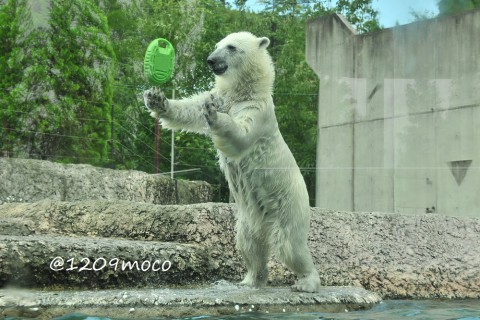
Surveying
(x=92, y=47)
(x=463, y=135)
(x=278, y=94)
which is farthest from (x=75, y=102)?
(x=463, y=135)

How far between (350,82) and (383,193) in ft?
2.30

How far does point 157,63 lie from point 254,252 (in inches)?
39.2

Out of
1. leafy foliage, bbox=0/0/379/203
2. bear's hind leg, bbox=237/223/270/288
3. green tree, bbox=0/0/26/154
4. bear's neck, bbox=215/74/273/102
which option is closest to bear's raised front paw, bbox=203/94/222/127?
bear's neck, bbox=215/74/273/102

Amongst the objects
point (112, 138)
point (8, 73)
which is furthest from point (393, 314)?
point (8, 73)

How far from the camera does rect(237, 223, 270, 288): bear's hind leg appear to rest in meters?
3.00

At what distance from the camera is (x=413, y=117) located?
7.90ft

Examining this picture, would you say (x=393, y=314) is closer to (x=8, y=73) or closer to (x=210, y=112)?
(x=210, y=112)

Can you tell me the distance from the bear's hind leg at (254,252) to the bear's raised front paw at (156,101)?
2.17 feet

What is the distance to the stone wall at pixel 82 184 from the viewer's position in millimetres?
5938

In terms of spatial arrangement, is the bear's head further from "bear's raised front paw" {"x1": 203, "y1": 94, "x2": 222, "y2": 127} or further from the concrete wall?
"bear's raised front paw" {"x1": 203, "y1": 94, "x2": 222, "y2": 127}

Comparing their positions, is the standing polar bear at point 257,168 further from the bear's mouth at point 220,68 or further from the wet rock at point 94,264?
the wet rock at point 94,264

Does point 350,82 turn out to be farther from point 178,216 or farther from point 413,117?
point 178,216

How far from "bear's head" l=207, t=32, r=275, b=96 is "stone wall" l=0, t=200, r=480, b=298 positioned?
834mm

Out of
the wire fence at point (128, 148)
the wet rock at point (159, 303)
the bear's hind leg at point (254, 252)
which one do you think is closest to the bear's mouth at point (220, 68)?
the bear's hind leg at point (254, 252)
